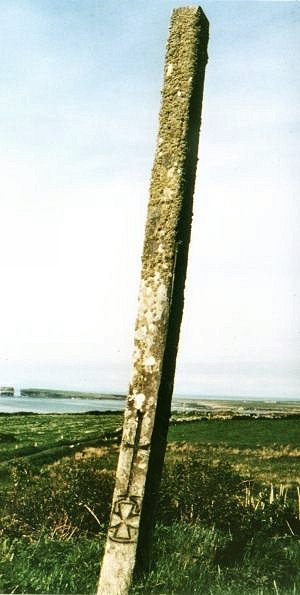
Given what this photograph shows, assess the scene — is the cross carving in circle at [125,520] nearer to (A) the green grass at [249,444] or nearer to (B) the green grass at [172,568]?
(B) the green grass at [172,568]

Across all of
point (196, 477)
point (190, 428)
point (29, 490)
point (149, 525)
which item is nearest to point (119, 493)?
point (149, 525)

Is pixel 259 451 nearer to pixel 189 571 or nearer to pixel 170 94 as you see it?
pixel 189 571

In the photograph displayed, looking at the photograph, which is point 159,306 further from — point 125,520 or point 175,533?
point 175,533

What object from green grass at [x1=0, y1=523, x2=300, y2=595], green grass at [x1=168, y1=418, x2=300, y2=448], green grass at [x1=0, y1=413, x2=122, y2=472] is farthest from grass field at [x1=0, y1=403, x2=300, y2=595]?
green grass at [x1=168, y1=418, x2=300, y2=448]

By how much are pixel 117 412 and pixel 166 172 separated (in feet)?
132

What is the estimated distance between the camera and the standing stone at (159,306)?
5359 mm

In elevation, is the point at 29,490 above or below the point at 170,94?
below

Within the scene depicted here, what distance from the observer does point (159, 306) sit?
18.8 ft

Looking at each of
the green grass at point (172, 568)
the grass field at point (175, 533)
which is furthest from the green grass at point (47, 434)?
the green grass at point (172, 568)

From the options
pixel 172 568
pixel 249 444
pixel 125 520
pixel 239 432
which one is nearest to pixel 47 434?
pixel 239 432

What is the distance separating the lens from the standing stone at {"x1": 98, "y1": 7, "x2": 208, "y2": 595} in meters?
5.36

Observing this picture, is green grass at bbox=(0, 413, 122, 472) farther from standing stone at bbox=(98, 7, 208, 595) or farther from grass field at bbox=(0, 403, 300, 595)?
standing stone at bbox=(98, 7, 208, 595)

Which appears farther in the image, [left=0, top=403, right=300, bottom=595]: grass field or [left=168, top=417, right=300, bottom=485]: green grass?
[left=168, top=417, right=300, bottom=485]: green grass

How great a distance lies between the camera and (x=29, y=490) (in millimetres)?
13711
